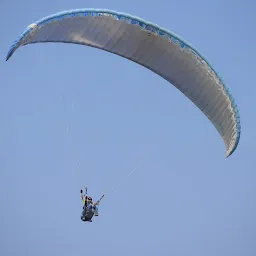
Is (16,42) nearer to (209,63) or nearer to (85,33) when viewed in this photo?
(85,33)

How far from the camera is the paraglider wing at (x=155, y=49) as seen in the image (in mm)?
25656

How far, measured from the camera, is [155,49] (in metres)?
28.0

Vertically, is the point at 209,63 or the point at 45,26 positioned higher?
the point at 209,63

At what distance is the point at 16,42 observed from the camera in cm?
2286

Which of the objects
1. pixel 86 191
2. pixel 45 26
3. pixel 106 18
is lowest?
pixel 86 191

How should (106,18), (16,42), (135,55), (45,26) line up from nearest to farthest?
(16,42) → (45,26) → (106,18) → (135,55)

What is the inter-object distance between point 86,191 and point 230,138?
6.49 metres

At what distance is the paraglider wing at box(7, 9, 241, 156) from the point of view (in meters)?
25.7

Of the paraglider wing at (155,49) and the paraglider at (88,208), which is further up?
the paraglider wing at (155,49)

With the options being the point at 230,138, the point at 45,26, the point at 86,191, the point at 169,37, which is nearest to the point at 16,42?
the point at 45,26

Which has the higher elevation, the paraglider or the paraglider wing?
the paraglider wing

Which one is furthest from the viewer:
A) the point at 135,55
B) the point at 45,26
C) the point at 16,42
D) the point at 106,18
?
the point at 135,55

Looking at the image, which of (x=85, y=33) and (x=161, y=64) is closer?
(x=85, y=33)

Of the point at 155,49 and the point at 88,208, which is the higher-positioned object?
the point at 155,49
